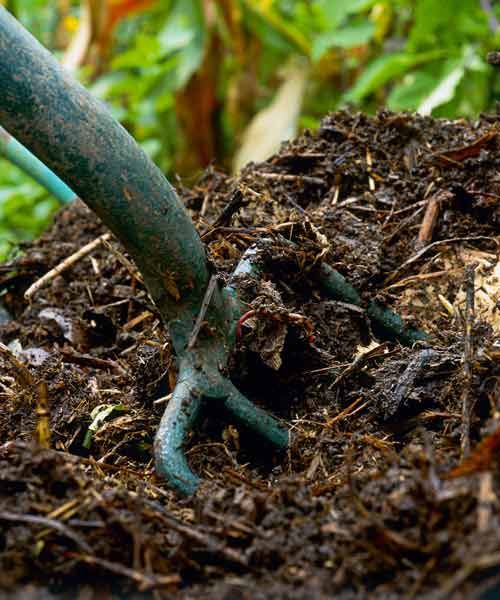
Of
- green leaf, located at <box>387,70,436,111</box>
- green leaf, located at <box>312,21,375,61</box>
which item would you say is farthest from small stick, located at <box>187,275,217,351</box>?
green leaf, located at <box>312,21,375,61</box>

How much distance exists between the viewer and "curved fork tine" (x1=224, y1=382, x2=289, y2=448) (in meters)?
1.22

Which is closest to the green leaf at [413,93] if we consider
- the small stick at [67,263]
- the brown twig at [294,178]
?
the brown twig at [294,178]

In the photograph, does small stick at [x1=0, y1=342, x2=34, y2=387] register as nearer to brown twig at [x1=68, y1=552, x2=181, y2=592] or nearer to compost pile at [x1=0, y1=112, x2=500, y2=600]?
compost pile at [x1=0, y1=112, x2=500, y2=600]

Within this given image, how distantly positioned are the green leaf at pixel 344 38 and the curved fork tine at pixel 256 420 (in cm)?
275

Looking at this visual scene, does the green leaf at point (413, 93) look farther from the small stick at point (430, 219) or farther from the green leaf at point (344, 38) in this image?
the small stick at point (430, 219)

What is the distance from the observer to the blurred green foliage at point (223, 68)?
3.74 metres

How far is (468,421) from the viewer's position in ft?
3.39

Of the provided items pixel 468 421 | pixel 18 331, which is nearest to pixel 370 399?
pixel 468 421

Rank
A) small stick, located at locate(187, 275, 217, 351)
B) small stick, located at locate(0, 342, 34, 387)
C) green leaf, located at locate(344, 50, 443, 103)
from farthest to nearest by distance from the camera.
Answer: green leaf, located at locate(344, 50, 443, 103)
small stick, located at locate(0, 342, 34, 387)
small stick, located at locate(187, 275, 217, 351)

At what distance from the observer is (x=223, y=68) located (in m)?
4.89

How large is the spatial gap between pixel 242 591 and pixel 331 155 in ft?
3.68

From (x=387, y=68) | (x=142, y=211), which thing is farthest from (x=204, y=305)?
(x=387, y=68)

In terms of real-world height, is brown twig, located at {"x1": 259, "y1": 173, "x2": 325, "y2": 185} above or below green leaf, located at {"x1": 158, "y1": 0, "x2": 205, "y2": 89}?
below

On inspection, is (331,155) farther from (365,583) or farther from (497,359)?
(365,583)
